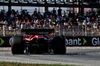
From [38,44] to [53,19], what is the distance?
Result: 10.7m

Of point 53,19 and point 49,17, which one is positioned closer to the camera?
point 53,19

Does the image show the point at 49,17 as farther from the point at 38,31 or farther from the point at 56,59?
the point at 56,59

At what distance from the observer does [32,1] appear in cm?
2872

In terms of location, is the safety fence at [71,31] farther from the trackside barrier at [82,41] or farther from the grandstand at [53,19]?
the trackside barrier at [82,41]

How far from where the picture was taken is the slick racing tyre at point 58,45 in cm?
1511

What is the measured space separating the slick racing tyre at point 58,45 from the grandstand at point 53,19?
5466 millimetres

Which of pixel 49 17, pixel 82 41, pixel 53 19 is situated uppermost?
pixel 49 17

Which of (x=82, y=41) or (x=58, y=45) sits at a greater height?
(x=58, y=45)

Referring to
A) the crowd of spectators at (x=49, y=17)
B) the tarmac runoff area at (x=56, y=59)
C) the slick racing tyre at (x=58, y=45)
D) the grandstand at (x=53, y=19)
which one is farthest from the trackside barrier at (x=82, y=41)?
the slick racing tyre at (x=58, y=45)

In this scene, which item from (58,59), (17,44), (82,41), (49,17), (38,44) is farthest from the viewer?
(49,17)

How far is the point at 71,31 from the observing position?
21.6m

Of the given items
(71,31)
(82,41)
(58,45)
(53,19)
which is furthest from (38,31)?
(53,19)

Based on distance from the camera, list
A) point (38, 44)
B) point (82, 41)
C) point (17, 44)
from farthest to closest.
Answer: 1. point (82, 41)
2. point (38, 44)
3. point (17, 44)

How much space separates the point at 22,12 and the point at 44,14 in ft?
6.73
